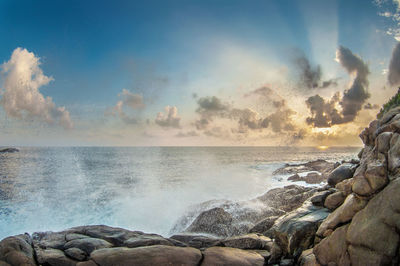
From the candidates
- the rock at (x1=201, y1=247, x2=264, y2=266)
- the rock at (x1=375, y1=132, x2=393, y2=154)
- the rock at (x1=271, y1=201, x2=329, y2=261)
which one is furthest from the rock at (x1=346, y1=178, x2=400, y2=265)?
the rock at (x1=201, y1=247, x2=264, y2=266)

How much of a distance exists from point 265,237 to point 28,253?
10.3m

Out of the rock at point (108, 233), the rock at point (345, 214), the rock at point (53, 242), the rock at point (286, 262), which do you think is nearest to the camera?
the rock at point (345, 214)

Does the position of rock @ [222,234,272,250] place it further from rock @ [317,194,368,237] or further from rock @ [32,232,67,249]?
rock @ [32,232,67,249]

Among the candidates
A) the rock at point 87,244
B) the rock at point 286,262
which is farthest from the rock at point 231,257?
the rock at point 87,244

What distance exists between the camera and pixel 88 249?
999 cm

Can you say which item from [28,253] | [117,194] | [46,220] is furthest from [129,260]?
[117,194]

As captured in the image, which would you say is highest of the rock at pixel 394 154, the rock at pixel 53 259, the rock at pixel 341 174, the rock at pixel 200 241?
the rock at pixel 394 154

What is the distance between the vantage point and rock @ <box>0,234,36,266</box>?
861cm

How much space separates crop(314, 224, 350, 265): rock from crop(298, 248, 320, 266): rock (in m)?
0.21

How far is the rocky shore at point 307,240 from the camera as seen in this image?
6241 mm

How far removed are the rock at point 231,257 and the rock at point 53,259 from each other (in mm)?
5314

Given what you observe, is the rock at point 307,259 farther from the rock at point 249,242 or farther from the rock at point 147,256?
the rock at point 147,256

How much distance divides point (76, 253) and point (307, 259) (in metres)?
8.95

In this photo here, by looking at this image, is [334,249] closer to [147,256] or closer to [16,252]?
[147,256]
